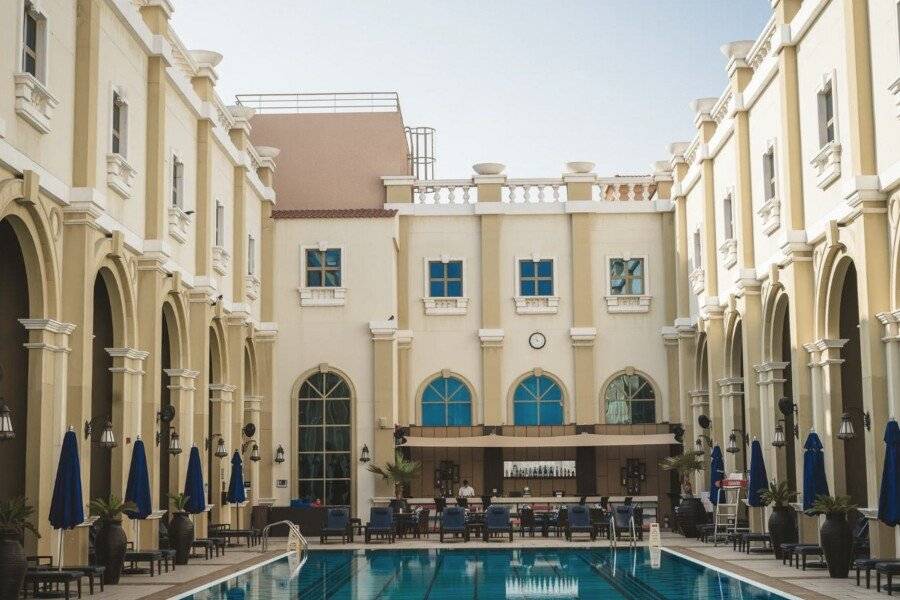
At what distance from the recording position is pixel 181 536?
23234 millimetres

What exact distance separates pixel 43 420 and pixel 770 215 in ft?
46.6

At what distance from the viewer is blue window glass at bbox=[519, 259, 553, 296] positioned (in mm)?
35625

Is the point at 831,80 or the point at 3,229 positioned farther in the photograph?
the point at 831,80

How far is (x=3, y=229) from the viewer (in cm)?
1827

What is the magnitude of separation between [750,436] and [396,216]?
12.9 meters

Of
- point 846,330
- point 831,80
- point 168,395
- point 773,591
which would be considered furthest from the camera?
point 168,395

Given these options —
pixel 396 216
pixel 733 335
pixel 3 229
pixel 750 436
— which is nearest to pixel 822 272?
pixel 750 436

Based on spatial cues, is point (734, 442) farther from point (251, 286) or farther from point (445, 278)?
point (251, 286)

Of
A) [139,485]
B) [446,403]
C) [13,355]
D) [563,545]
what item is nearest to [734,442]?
[563,545]

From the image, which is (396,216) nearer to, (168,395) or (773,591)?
(168,395)

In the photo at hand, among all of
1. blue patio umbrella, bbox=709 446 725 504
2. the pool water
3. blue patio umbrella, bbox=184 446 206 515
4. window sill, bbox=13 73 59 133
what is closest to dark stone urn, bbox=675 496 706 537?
blue patio umbrella, bbox=709 446 725 504

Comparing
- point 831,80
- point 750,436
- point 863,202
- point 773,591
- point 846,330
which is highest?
point 831,80

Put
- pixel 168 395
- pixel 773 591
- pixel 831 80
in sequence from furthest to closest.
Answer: pixel 168 395
pixel 831 80
pixel 773 591

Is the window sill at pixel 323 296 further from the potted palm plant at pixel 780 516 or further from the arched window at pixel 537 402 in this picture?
the potted palm plant at pixel 780 516
